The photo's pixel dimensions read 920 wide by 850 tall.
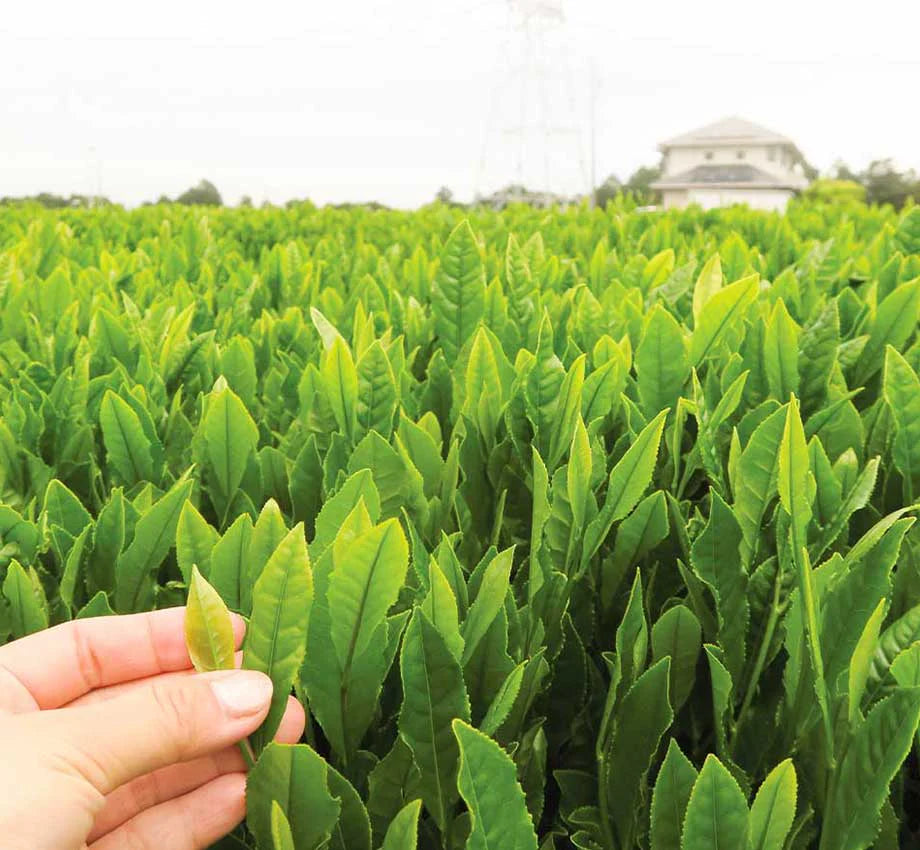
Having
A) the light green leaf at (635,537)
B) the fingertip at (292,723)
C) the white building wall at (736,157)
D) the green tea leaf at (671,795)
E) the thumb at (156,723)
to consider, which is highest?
the white building wall at (736,157)

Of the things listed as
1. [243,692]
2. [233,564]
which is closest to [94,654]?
[233,564]

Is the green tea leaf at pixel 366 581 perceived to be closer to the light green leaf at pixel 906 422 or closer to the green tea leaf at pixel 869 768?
the green tea leaf at pixel 869 768

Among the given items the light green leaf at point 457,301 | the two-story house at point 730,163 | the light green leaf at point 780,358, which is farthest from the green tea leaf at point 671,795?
the two-story house at point 730,163

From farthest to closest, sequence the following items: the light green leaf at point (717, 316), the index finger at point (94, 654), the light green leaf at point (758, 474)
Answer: the light green leaf at point (717, 316), the light green leaf at point (758, 474), the index finger at point (94, 654)

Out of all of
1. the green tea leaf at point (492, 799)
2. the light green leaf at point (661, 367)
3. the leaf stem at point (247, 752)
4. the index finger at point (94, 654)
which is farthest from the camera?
the light green leaf at point (661, 367)

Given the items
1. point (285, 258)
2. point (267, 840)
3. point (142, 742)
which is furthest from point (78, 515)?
point (285, 258)

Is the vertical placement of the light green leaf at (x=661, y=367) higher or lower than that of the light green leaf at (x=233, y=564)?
higher

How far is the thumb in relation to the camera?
0.94m

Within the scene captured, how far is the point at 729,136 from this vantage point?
291ft

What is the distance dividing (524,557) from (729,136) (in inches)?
3733

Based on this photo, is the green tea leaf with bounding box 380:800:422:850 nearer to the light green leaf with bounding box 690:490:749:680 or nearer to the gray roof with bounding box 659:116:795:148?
the light green leaf with bounding box 690:490:749:680

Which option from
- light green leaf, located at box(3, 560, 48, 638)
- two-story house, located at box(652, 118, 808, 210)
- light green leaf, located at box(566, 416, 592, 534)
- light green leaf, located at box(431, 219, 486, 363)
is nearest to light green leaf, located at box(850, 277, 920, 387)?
light green leaf, located at box(431, 219, 486, 363)

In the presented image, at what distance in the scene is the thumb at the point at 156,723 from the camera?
936mm

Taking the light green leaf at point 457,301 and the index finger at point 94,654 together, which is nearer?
the index finger at point 94,654
